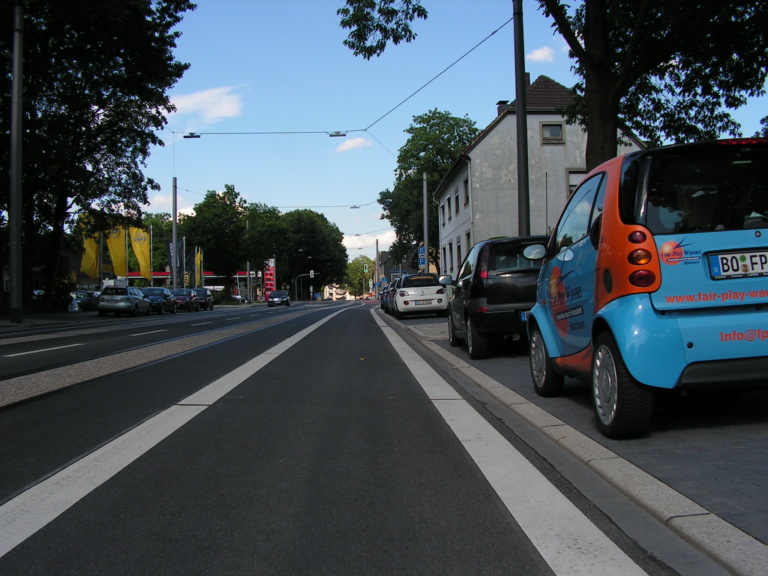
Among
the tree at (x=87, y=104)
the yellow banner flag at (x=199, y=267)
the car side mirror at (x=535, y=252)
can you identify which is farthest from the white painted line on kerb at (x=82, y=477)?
the yellow banner flag at (x=199, y=267)

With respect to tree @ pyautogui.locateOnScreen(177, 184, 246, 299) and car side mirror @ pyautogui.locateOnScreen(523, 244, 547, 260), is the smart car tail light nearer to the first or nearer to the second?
car side mirror @ pyautogui.locateOnScreen(523, 244, 547, 260)

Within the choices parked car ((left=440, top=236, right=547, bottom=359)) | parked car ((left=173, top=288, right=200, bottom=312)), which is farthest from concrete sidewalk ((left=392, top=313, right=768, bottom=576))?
parked car ((left=173, top=288, right=200, bottom=312))

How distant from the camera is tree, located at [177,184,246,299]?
6831 centimetres

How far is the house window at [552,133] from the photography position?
32.2 m

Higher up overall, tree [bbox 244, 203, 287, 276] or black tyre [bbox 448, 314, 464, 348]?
tree [bbox 244, 203, 287, 276]

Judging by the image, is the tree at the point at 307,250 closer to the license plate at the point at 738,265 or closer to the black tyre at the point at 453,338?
the black tyre at the point at 453,338

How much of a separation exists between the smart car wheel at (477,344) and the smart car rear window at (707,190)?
5.03m

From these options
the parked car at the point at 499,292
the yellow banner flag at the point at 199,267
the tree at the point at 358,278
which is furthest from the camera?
the tree at the point at 358,278

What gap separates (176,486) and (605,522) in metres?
2.20

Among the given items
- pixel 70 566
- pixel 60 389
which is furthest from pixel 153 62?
pixel 70 566

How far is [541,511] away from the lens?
3092 mm

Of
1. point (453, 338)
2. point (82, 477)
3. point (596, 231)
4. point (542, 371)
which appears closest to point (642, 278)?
point (596, 231)

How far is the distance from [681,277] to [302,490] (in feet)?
8.27

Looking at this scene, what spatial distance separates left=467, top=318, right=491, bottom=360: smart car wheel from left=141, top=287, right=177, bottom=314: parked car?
2938 centimetres
